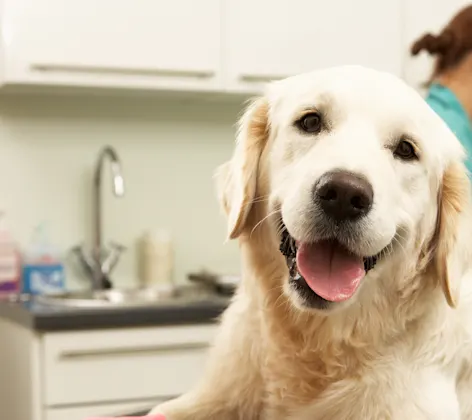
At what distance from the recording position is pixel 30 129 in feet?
8.56

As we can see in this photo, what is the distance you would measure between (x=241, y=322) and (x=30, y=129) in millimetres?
1570

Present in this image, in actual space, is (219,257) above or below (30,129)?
below

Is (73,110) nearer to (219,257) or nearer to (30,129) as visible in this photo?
(30,129)

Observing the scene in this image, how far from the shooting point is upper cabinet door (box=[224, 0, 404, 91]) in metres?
2.50

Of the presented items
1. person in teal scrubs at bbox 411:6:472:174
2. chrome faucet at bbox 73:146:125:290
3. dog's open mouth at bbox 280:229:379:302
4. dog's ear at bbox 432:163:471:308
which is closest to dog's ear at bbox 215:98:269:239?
dog's open mouth at bbox 280:229:379:302

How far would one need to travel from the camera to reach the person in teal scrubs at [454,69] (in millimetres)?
1932

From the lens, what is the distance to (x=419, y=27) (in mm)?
2734

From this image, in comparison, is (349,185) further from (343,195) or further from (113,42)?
(113,42)

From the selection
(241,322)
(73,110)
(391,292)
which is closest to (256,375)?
(241,322)

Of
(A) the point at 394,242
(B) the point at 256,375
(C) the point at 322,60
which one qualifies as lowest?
(B) the point at 256,375

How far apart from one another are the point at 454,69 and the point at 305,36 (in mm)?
657

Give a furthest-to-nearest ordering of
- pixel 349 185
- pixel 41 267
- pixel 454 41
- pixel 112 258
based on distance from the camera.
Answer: pixel 112 258, pixel 41 267, pixel 454 41, pixel 349 185

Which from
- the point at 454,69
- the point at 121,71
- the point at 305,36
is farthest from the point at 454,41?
the point at 121,71

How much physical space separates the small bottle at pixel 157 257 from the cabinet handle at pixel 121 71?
53 cm
